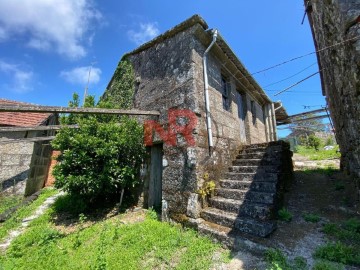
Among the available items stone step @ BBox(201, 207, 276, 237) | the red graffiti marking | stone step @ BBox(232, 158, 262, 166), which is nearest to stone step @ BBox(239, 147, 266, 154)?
stone step @ BBox(232, 158, 262, 166)

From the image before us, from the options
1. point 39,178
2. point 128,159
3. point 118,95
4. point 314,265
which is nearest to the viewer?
point 314,265

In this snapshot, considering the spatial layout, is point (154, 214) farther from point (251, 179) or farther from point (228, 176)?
point (251, 179)

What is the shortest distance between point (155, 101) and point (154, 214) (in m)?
3.29

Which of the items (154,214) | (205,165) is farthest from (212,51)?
(154,214)

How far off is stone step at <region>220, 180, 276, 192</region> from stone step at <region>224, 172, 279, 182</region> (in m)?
0.16

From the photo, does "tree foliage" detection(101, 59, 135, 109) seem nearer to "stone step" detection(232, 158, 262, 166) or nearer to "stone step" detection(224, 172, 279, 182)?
"stone step" detection(232, 158, 262, 166)

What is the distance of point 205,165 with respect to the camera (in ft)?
16.8

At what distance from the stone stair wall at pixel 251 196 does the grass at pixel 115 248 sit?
1.47 feet

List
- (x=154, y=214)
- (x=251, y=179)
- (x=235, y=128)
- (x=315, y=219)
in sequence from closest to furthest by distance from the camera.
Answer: (x=315, y=219), (x=251, y=179), (x=154, y=214), (x=235, y=128)

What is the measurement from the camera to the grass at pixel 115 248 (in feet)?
11.5

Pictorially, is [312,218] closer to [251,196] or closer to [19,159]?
[251,196]

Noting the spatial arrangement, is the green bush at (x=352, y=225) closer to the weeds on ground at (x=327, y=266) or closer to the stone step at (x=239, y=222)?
the weeds on ground at (x=327, y=266)

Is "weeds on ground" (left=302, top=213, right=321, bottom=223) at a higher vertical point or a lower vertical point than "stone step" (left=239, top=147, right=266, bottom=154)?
lower

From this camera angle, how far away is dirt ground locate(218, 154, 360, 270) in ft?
10.6
